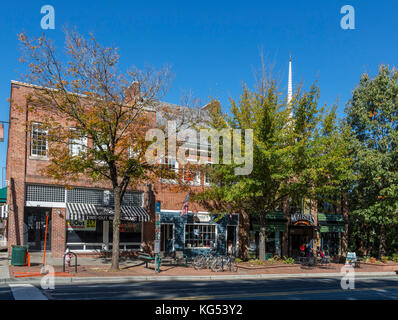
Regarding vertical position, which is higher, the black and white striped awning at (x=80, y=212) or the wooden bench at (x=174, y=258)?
the black and white striped awning at (x=80, y=212)

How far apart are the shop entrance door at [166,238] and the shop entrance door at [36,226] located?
7226 millimetres

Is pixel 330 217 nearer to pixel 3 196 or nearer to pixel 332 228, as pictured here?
pixel 332 228

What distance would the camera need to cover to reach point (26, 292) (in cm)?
1259

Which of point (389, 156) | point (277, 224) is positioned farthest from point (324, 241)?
point (389, 156)

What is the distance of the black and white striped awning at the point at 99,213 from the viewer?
77.7 ft

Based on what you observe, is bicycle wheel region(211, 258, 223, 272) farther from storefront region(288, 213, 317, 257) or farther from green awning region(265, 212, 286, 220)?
storefront region(288, 213, 317, 257)

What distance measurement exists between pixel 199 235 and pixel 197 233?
0.22 metres

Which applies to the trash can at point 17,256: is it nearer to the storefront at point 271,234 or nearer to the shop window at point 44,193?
the shop window at point 44,193

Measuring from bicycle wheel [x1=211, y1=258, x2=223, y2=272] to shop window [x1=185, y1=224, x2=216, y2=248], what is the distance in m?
5.91

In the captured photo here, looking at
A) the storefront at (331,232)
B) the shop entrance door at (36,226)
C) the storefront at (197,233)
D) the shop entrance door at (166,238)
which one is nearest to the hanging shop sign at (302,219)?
the storefront at (331,232)

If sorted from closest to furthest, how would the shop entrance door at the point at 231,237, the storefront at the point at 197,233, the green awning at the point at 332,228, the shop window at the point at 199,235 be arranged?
the storefront at the point at 197,233 < the shop window at the point at 199,235 < the shop entrance door at the point at 231,237 < the green awning at the point at 332,228

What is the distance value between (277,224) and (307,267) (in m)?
6.19

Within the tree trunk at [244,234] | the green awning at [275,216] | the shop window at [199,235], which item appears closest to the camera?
the shop window at [199,235]
